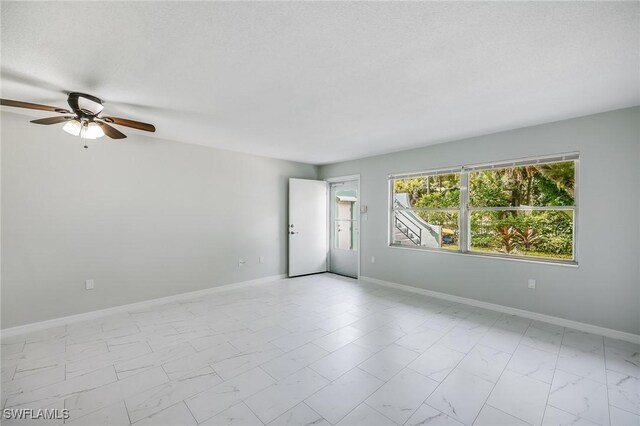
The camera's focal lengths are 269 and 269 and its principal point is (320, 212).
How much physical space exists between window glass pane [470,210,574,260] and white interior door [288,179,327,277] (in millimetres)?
2914

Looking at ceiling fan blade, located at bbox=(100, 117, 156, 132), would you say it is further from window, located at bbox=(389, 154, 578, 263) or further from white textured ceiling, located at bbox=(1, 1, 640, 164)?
window, located at bbox=(389, 154, 578, 263)

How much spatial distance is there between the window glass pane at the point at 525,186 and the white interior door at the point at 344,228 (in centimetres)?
221

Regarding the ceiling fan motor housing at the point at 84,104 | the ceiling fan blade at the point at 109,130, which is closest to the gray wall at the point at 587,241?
the ceiling fan blade at the point at 109,130

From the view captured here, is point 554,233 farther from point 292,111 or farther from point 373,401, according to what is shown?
point 292,111

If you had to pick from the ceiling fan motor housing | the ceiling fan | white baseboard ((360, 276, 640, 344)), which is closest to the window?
white baseboard ((360, 276, 640, 344))

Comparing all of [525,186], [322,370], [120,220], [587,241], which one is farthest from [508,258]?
[120,220]

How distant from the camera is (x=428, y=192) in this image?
445 centimetres

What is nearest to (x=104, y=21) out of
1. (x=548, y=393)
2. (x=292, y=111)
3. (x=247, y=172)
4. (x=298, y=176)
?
(x=292, y=111)

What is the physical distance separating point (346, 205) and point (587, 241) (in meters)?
3.77

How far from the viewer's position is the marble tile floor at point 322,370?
1780mm

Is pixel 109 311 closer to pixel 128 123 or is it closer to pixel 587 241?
pixel 128 123

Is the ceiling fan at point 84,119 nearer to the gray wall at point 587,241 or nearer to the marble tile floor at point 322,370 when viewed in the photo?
the marble tile floor at point 322,370

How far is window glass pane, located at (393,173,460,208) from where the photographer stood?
4.16 meters

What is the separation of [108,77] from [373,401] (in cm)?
318
